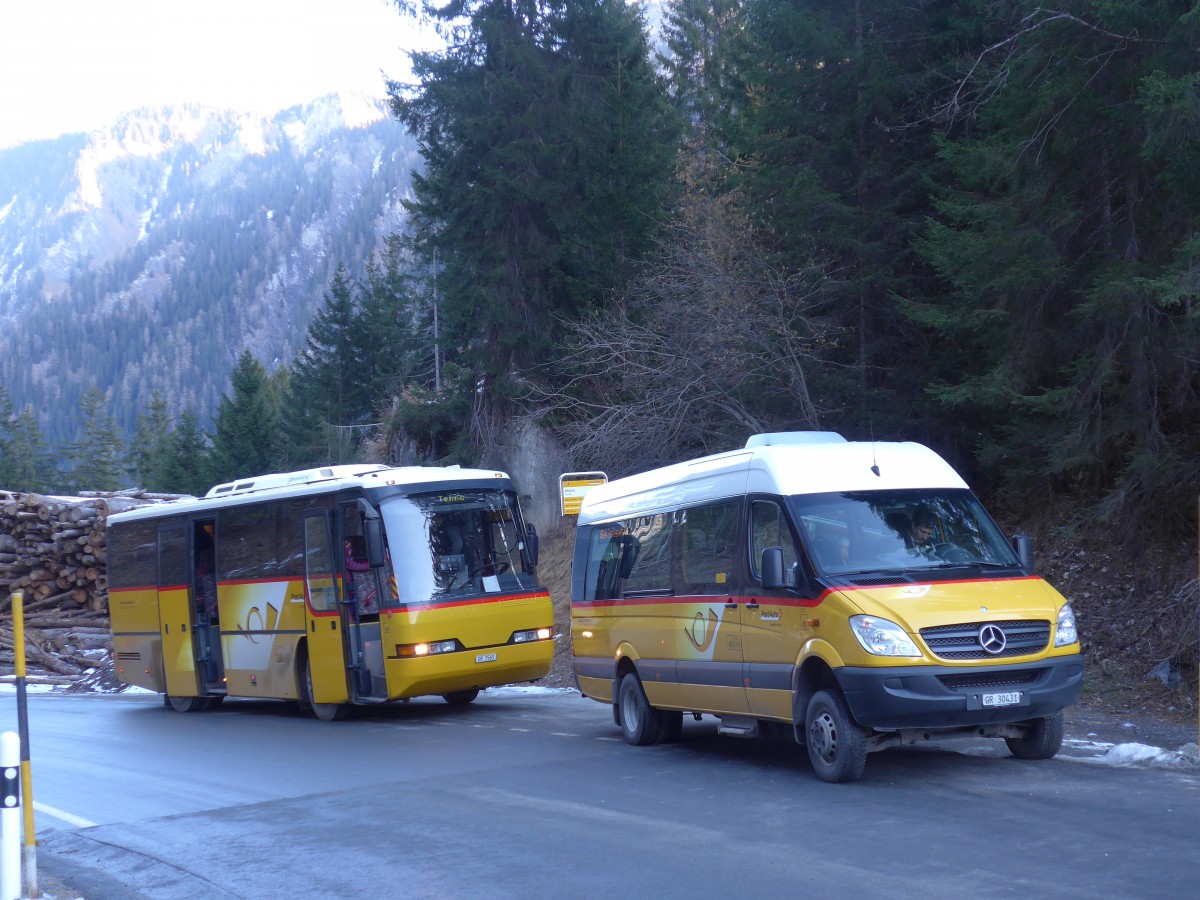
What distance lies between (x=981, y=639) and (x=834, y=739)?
1.35m

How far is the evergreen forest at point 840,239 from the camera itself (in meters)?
15.1

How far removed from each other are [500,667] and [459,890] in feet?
30.6

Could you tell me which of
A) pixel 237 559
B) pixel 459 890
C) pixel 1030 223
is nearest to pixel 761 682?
pixel 459 890

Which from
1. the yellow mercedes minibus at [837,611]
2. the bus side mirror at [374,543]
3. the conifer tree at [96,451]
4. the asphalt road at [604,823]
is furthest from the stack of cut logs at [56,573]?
the conifer tree at [96,451]

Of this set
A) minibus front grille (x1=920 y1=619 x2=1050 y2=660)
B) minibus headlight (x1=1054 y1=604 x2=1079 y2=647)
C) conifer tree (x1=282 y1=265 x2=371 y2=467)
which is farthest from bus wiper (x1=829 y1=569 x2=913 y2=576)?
conifer tree (x1=282 y1=265 x2=371 y2=467)

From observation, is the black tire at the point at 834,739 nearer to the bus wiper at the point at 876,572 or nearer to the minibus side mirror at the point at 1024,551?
the bus wiper at the point at 876,572

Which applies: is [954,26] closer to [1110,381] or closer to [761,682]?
[1110,381]

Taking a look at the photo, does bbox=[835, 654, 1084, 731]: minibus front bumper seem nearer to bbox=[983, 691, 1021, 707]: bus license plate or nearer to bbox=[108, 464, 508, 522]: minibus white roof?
bbox=[983, 691, 1021, 707]: bus license plate

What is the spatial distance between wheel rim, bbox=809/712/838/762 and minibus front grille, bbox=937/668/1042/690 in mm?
960

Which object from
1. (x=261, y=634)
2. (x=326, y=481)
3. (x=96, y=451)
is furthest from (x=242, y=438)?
(x=326, y=481)

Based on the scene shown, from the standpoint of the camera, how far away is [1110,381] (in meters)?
15.4

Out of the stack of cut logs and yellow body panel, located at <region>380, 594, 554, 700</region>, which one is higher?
the stack of cut logs

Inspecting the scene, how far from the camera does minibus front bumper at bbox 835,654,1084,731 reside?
9.38 meters

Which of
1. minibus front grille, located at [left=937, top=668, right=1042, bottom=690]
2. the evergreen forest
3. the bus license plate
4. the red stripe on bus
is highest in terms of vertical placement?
the evergreen forest
